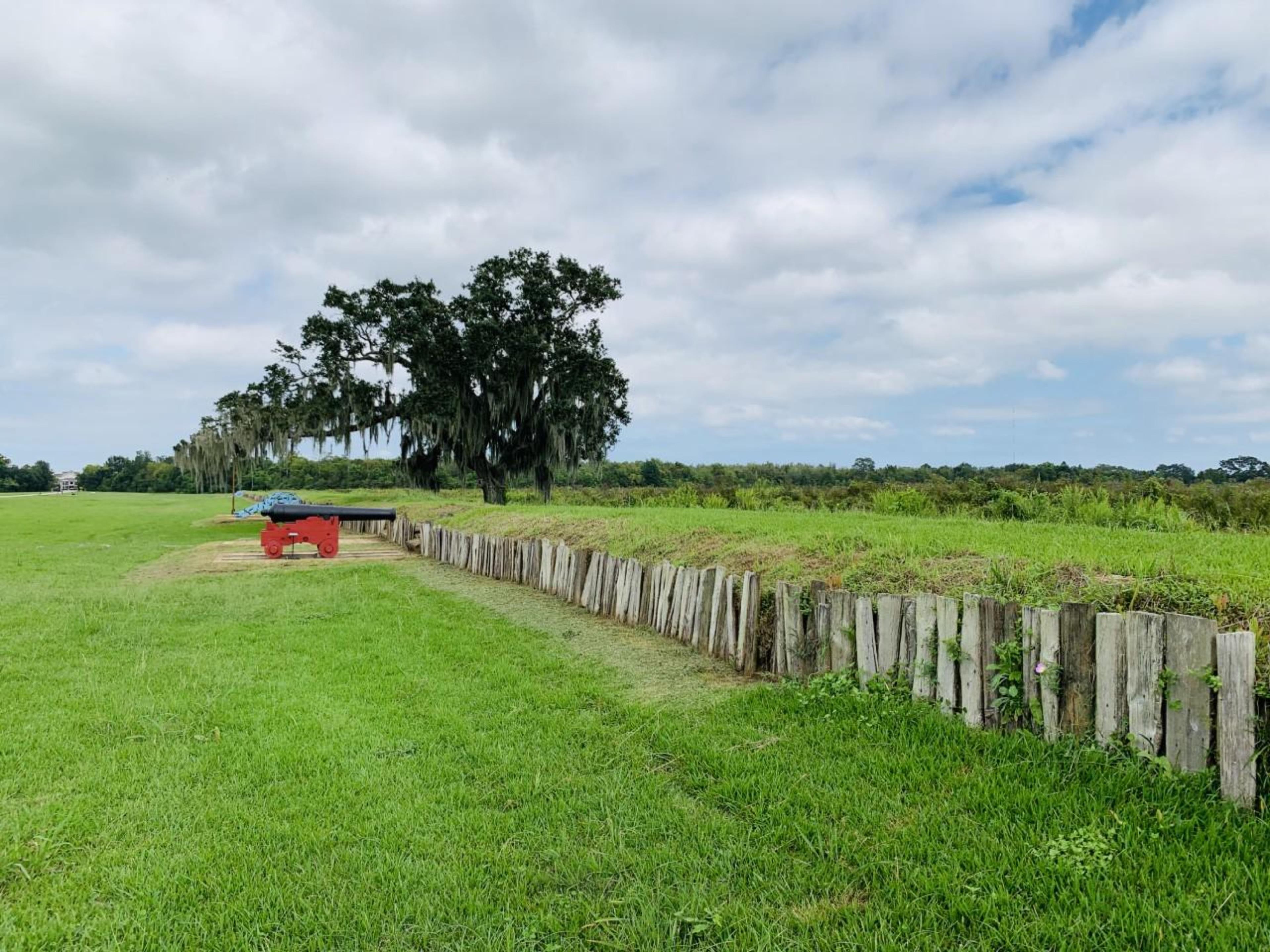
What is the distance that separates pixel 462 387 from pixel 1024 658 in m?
19.5

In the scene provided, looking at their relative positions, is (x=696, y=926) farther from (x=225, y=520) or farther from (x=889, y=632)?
(x=225, y=520)

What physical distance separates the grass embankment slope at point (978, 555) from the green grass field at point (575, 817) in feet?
0.40

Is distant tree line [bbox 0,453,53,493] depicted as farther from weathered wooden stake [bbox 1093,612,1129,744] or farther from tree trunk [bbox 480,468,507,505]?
weathered wooden stake [bbox 1093,612,1129,744]

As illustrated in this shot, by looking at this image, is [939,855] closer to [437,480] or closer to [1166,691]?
[1166,691]

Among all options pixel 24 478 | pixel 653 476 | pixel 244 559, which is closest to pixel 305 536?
pixel 244 559

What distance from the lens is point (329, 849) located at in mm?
2807

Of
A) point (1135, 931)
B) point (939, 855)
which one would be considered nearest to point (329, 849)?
point (939, 855)

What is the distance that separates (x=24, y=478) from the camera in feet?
167

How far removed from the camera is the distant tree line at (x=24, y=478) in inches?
1950

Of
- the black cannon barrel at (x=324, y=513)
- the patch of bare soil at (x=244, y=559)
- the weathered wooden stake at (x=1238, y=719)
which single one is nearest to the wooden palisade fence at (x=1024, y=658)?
the weathered wooden stake at (x=1238, y=719)

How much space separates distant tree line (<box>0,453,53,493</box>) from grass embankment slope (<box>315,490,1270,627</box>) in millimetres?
57093

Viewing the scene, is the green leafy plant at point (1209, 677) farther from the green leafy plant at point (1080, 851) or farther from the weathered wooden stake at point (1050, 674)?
the green leafy plant at point (1080, 851)

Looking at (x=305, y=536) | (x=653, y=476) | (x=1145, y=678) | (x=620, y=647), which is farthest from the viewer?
(x=653, y=476)

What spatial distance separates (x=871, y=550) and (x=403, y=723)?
12.5 feet
